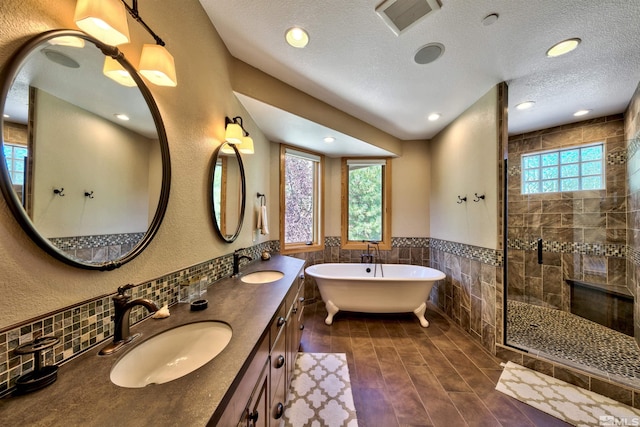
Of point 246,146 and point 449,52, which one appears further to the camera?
point 246,146

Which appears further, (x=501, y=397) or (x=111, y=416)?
(x=501, y=397)

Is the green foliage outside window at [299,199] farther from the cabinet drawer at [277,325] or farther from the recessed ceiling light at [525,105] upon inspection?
the recessed ceiling light at [525,105]

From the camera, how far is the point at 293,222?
3332 mm

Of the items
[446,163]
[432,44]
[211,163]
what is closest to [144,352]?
[211,163]

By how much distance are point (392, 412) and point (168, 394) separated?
5.15 feet

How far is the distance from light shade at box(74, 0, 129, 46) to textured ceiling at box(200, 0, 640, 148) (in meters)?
0.93

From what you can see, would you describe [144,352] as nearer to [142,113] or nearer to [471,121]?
[142,113]

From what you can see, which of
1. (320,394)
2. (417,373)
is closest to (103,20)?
(320,394)

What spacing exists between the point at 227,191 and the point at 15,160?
1201 mm

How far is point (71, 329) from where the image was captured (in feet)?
2.38

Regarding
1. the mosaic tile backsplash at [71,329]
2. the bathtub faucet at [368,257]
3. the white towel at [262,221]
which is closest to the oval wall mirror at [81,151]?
the mosaic tile backsplash at [71,329]

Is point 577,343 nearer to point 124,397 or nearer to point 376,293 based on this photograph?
point 376,293

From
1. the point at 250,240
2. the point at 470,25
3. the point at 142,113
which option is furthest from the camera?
the point at 250,240

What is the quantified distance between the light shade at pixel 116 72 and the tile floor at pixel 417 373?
2.27m
